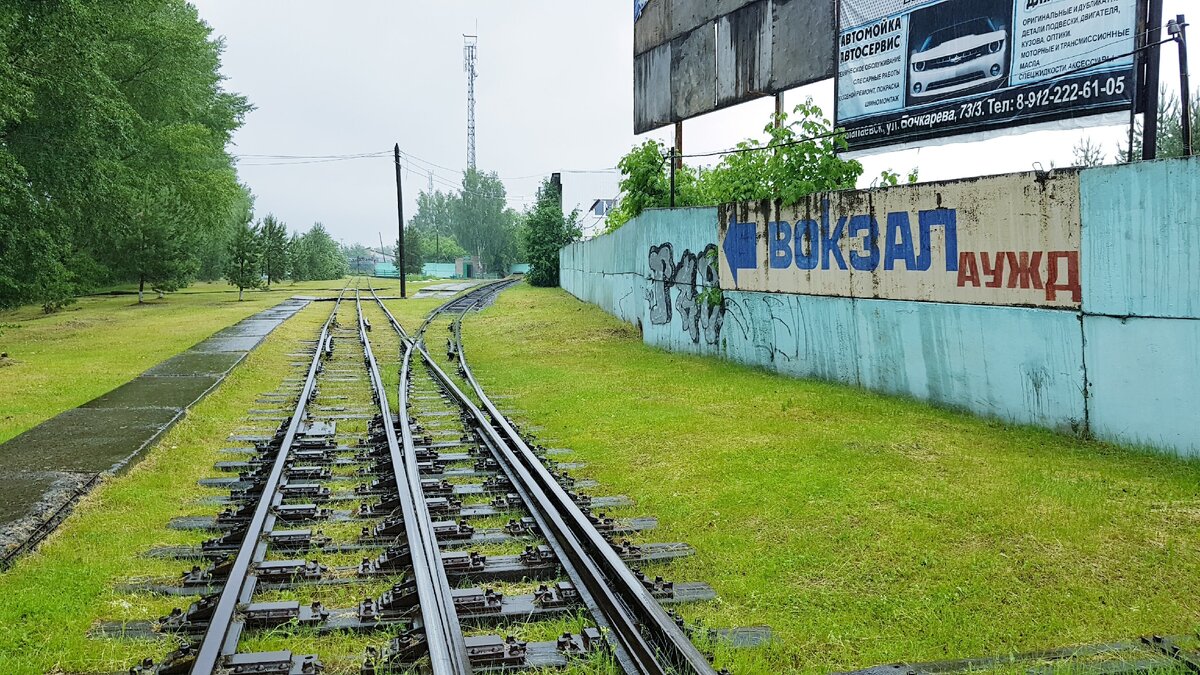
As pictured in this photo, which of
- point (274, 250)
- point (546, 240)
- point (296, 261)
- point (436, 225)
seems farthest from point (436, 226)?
point (546, 240)

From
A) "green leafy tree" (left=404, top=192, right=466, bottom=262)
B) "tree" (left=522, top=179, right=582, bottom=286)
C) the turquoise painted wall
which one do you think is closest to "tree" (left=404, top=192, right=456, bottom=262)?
"green leafy tree" (left=404, top=192, right=466, bottom=262)

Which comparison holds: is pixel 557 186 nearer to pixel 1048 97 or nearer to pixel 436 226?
pixel 1048 97

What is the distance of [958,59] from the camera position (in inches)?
464

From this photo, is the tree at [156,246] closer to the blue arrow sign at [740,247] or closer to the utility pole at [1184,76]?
the blue arrow sign at [740,247]

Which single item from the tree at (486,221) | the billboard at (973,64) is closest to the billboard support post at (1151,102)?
the billboard at (973,64)

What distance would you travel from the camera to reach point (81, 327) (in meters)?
23.5

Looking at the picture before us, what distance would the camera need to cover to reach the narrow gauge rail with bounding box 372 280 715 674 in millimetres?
3797

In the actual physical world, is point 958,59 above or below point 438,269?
above

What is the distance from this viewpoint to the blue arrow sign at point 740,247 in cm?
1319

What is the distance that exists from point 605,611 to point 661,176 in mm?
16896

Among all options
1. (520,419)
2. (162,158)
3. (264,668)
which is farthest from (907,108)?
(162,158)

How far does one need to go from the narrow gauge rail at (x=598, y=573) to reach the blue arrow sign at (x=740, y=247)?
→ 5570 millimetres

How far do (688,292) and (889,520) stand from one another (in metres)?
9.55

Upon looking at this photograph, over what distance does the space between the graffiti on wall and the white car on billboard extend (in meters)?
3.93
